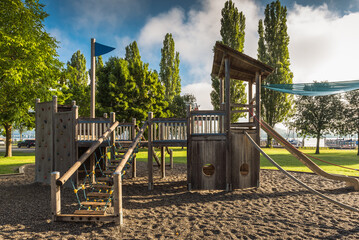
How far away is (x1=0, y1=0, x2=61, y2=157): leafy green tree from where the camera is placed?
1209 centimetres

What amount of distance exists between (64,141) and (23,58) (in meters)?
7.77

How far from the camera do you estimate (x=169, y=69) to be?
3725cm

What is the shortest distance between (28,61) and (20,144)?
31.6 m

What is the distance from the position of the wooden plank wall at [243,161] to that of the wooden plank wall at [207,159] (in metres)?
0.41

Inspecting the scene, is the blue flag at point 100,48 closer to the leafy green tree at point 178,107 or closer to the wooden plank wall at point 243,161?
the wooden plank wall at point 243,161

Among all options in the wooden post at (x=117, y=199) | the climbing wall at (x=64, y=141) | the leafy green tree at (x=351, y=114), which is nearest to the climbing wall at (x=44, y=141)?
the climbing wall at (x=64, y=141)

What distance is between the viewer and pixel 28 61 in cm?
1252

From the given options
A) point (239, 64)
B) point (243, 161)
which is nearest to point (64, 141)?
point (243, 161)

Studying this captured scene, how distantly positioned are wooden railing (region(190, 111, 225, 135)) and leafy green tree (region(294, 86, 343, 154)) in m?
22.3

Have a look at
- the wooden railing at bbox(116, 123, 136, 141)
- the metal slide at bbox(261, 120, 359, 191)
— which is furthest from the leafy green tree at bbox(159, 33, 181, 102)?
the metal slide at bbox(261, 120, 359, 191)

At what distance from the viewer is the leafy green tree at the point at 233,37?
30.5m

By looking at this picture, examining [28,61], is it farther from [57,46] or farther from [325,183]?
[325,183]

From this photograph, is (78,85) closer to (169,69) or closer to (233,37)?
(169,69)

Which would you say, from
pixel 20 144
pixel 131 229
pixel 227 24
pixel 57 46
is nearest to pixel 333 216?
pixel 131 229
